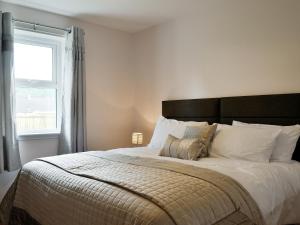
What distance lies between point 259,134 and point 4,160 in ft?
8.61

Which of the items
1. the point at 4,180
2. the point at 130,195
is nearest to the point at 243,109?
the point at 130,195

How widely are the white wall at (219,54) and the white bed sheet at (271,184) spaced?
898 mm

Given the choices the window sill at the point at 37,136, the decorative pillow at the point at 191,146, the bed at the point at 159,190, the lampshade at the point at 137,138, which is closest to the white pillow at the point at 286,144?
the bed at the point at 159,190

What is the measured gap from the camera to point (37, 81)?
3.36 metres

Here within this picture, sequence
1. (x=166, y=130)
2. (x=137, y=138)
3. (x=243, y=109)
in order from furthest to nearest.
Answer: (x=137, y=138)
(x=166, y=130)
(x=243, y=109)

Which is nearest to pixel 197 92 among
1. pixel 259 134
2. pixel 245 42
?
pixel 245 42

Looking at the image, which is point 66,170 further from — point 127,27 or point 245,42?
point 127,27

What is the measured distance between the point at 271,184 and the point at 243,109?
111cm

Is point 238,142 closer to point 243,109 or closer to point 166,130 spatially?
point 243,109

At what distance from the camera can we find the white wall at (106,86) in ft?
12.0

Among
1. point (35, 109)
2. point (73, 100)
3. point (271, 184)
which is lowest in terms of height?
point (271, 184)

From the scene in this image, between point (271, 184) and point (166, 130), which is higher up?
point (166, 130)

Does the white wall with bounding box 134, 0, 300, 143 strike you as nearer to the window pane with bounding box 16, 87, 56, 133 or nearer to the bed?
the bed

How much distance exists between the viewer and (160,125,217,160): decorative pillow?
239 centimetres
